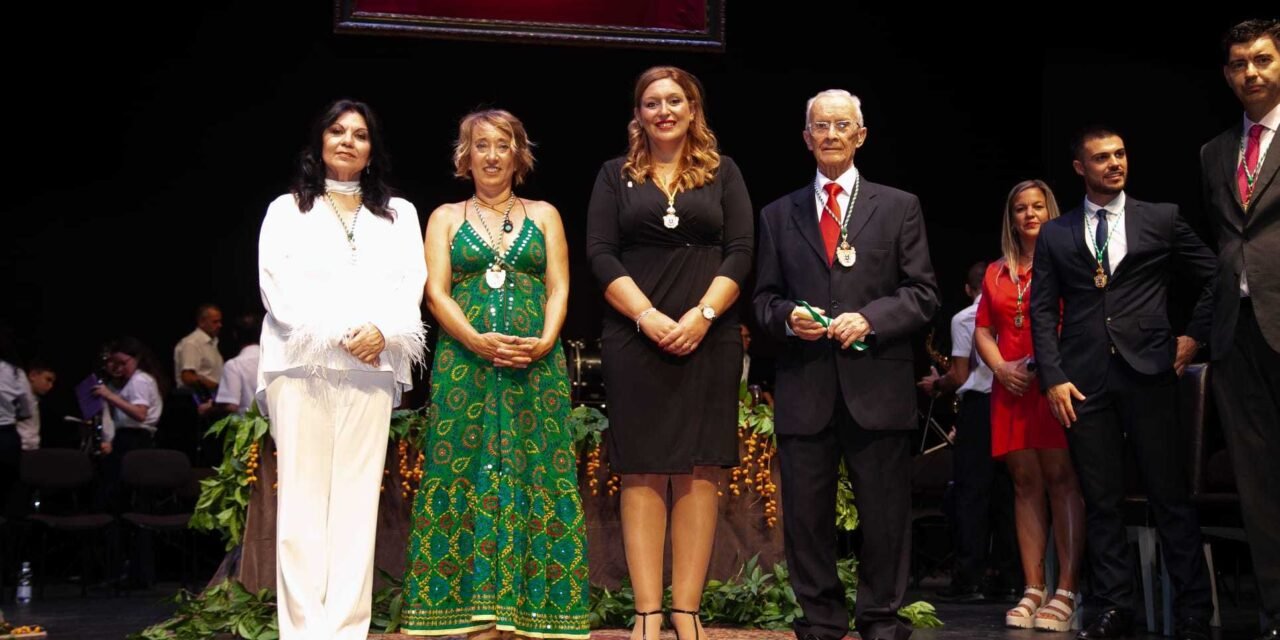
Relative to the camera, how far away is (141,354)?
348 inches

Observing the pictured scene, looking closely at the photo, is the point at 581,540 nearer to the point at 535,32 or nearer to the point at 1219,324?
the point at 1219,324

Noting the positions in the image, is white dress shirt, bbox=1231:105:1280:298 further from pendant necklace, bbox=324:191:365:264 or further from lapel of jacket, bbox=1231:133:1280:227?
pendant necklace, bbox=324:191:365:264

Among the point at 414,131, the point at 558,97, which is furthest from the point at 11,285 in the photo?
the point at 558,97

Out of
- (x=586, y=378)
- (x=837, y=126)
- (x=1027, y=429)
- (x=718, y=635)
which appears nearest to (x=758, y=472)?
(x=718, y=635)

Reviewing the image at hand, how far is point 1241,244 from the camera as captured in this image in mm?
4074

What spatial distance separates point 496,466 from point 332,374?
58 cm

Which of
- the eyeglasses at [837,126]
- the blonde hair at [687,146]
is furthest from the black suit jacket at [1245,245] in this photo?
the blonde hair at [687,146]

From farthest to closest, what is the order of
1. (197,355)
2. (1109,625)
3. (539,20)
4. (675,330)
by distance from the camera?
(197,355)
(539,20)
(1109,625)
(675,330)

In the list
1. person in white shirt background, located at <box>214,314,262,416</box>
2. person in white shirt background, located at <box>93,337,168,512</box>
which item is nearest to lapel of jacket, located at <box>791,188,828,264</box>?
person in white shirt background, located at <box>214,314,262,416</box>

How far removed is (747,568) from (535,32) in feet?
13.0

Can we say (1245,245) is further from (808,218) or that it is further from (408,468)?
(408,468)

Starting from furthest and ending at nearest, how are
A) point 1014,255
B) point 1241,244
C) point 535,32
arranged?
point 535,32, point 1014,255, point 1241,244

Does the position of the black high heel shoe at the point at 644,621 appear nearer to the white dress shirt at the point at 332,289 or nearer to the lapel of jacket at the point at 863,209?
the white dress shirt at the point at 332,289

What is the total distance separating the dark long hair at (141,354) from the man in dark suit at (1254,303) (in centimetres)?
673
